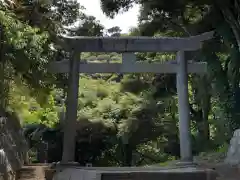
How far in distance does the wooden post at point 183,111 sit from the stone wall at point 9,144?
4.25 metres

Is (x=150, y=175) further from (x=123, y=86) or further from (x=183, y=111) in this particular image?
(x=123, y=86)

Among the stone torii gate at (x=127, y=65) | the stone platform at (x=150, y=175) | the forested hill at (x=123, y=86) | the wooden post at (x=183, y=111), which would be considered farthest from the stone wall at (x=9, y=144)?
the wooden post at (x=183, y=111)

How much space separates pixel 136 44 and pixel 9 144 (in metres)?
4.90

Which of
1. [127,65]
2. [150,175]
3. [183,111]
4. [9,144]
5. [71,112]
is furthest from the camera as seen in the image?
[127,65]

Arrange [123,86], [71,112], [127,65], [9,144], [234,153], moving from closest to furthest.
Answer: [9,144] < [234,153] < [71,112] < [127,65] < [123,86]

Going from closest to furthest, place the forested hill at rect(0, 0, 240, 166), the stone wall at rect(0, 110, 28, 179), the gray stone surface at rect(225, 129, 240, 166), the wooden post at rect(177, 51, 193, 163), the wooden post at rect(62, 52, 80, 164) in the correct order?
the stone wall at rect(0, 110, 28, 179) < the forested hill at rect(0, 0, 240, 166) < the gray stone surface at rect(225, 129, 240, 166) < the wooden post at rect(62, 52, 80, 164) < the wooden post at rect(177, 51, 193, 163)

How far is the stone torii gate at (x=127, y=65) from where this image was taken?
425 inches

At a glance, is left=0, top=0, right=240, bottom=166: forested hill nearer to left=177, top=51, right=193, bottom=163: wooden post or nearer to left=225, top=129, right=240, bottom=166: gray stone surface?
left=177, top=51, right=193, bottom=163: wooden post

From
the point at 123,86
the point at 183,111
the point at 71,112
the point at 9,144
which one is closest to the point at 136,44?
the point at 183,111

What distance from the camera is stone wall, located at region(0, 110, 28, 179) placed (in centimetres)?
668

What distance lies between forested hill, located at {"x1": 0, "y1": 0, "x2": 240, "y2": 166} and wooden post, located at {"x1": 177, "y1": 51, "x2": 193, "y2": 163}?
102 cm

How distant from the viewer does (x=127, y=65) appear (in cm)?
1137

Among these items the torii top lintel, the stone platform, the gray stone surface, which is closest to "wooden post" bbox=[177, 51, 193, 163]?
the torii top lintel

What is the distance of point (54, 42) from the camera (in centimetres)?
1004
